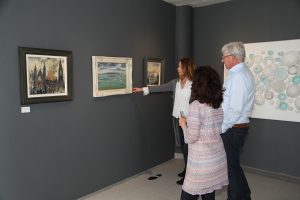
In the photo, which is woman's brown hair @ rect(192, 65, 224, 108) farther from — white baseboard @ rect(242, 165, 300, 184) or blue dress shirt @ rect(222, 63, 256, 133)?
white baseboard @ rect(242, 165, 300, 184)

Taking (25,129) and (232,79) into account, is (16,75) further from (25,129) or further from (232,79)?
(232,79)

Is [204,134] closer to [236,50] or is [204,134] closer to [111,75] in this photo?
[236,50]

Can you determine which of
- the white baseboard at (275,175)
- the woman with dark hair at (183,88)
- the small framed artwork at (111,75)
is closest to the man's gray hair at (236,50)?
the woman with dark hair at (183,88)

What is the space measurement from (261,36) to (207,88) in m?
2.42

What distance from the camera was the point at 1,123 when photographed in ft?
7.52

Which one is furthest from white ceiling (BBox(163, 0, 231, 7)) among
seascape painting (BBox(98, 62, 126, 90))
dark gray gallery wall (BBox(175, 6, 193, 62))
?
seascape painting (BBox(98, 62, 126, 90))

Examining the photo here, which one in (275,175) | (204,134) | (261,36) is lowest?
(275,175)

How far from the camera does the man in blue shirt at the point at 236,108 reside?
231cm

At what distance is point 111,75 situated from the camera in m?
3.25

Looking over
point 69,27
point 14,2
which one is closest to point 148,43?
point 69,27

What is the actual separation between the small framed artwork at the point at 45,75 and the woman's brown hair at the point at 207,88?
1.48m

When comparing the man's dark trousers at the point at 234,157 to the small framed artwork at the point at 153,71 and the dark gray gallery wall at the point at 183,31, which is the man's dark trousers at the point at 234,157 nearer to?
the small framed artwork at the point at 153,71

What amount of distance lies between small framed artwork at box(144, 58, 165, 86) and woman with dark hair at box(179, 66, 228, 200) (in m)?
1.90

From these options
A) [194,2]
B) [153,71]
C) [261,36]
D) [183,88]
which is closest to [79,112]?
[183,88]
